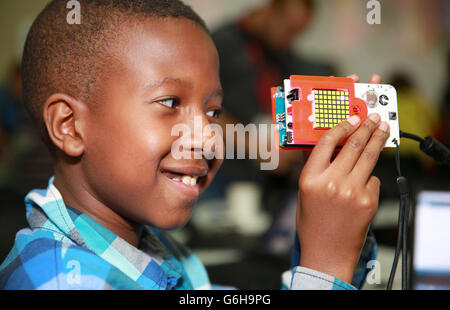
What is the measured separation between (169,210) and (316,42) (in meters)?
3.69

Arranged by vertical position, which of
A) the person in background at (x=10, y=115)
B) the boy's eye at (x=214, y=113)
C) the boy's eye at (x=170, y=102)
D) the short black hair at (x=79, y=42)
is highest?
the person in background at (x=10, y=115)

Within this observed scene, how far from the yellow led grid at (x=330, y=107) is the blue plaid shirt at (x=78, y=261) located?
0.21 meters

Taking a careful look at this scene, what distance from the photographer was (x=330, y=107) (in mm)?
592

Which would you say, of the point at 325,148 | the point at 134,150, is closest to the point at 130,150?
the point at 134,150

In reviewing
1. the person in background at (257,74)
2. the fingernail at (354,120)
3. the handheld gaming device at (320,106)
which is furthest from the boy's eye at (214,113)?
the person in background at (257,74)

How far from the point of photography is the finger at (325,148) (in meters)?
0.54

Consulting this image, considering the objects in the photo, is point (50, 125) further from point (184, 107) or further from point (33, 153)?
point (33, 153)

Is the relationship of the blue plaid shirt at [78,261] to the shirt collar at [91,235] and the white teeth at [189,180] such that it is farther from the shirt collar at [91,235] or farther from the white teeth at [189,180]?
the white teeth at [189,180]

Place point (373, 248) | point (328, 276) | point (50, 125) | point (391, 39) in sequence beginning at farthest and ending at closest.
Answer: point (391, 39), point (373, 248), point (50, 125), point (328, 276)

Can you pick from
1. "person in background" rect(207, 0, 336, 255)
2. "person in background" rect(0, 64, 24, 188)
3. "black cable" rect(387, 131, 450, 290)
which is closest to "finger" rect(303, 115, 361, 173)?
"black cable" rect(387, 131, 450, 290)

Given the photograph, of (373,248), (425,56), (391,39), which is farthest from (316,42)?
(373,248)

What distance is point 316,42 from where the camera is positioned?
3.98 metres

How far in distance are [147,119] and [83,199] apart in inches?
6.7
